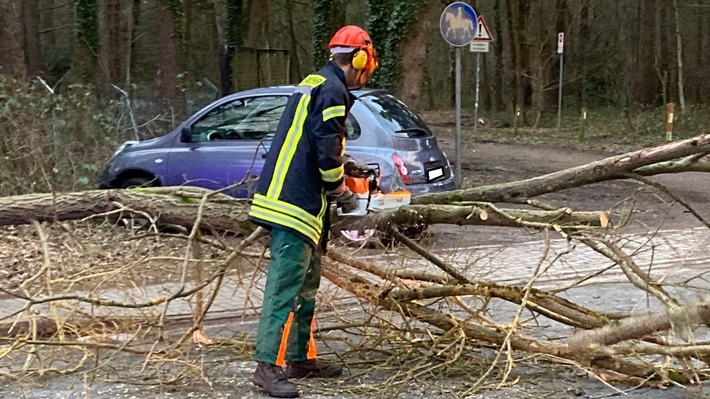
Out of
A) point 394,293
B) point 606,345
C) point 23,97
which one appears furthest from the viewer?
point 23,97

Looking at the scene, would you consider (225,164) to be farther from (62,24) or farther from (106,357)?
(62,24)

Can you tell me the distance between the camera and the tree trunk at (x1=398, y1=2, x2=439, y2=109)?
48.2 ft

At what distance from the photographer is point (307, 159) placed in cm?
498

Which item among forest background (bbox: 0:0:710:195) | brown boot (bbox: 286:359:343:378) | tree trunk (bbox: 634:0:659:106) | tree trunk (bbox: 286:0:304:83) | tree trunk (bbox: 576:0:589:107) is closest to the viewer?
brown boot (bbox: 286:359:343:378)

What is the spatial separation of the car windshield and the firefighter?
4.27 m

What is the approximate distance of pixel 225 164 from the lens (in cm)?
962

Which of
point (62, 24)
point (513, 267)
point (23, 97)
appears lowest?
point (513, 267)

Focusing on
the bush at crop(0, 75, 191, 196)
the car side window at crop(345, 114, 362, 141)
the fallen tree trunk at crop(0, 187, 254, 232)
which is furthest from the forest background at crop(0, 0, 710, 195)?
the car side window at crop(345, 114, 362, 141)

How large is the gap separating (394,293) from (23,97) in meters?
7.11

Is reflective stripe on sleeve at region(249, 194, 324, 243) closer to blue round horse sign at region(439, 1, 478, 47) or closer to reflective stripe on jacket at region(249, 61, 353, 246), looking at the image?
reflective stripe on jacket at region(249, 61, 353, 246)

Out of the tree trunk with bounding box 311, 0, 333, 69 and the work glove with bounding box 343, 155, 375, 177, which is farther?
the tree trunk with bounding box 311, 0, 333, 69

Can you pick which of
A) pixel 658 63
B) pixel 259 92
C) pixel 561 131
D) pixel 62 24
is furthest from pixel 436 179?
pixel 62 24

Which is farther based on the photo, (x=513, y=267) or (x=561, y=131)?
(x=561, y=131)

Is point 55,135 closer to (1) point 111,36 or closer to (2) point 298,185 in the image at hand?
(2) point 298,185
